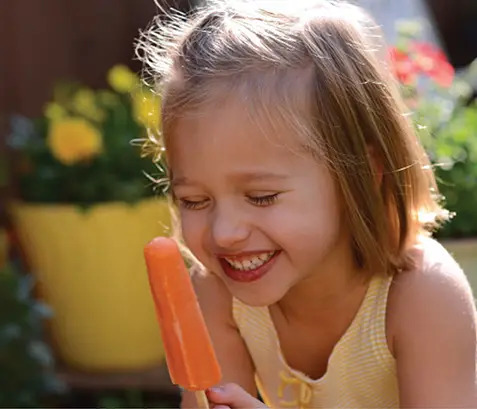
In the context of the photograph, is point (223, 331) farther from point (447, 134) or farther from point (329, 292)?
point (447, 134)

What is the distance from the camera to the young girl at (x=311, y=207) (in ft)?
6.94

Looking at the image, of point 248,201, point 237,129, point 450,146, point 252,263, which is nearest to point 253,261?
point 252,263

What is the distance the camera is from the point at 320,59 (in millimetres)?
2186

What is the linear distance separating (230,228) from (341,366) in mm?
530

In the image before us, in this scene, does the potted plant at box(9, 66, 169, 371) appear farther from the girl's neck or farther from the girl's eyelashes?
the girl's eyelashes

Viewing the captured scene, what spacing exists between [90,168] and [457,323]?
2.05m

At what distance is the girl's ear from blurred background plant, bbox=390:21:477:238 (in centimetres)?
90

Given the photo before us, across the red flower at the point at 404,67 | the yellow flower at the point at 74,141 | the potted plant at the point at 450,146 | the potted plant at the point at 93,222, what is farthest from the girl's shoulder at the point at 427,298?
the yellow flower at the point at 74,141

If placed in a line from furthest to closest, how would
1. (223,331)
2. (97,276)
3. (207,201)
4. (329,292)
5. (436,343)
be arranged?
(97,276), (223,331), (329,292), (436,343), (207,201)

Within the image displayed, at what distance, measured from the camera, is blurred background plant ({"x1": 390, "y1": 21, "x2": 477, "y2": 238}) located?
336 cm

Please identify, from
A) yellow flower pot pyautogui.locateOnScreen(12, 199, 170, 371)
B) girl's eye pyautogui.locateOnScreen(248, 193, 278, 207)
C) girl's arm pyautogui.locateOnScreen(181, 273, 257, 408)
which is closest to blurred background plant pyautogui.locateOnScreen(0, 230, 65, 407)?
yellow flower pot pyautogui.locateOnScreen(12, 199, 170, 371)

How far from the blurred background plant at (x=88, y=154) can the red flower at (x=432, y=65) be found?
0.95 m

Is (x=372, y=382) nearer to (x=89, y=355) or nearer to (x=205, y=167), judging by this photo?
(x=205, y=167)

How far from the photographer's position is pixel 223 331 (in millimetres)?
2596
